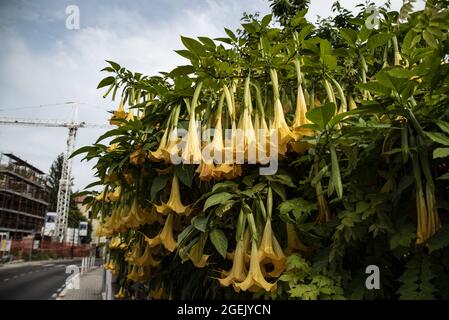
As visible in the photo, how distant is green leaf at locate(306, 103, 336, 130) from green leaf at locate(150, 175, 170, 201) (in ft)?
1.86

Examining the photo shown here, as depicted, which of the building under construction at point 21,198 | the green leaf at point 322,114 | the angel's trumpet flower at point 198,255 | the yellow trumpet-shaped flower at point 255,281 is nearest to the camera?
the green leaf at point 322,114

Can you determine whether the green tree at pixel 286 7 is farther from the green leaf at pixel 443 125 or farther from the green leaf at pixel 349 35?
the green leaf at pixel 443 125

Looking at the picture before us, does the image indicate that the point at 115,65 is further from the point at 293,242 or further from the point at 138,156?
the point at 293,242

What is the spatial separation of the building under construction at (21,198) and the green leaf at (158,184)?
26906mm

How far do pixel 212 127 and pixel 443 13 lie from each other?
30.2 inches

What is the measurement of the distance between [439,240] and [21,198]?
1525 inches

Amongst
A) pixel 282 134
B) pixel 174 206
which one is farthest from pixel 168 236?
pixel 282 134

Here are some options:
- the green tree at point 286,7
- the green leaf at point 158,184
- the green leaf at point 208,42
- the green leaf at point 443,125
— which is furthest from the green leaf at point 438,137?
the green tree at point 286,7

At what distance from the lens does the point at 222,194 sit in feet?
3.44

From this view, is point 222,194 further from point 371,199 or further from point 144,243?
point 144,243

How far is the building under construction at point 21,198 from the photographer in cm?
2881

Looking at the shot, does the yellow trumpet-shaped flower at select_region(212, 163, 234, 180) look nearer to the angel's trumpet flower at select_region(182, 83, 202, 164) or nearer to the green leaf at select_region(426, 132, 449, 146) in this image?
the angel's trumpet flower at select_region(182, 83, 202, 164)

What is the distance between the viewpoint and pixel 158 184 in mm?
1268
